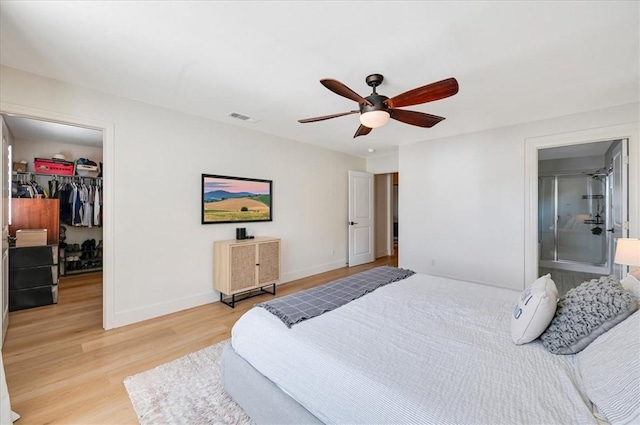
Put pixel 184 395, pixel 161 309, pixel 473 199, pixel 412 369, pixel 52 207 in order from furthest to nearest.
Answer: pixel 473 199
pixel 52 207
pixel 161 309
pixel 184 395
pixel 412 369

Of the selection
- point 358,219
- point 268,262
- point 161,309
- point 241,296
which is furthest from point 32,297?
point 358,219

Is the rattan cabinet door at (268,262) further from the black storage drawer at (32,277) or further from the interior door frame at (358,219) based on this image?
the black storage drawer at (32,277)

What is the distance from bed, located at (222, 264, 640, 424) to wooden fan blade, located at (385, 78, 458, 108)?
153 centimetres

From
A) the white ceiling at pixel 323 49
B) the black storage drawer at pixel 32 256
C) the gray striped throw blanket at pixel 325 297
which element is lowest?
the gray striped throw blanket at pixel 325 297

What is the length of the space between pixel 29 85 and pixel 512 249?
5743 mm

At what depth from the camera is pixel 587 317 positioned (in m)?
1.32

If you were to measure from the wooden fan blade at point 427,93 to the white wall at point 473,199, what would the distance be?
101 inches

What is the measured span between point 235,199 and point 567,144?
14.6 ft

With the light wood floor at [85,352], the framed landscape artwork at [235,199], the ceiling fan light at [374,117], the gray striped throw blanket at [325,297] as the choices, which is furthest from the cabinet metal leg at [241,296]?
the ceiling fan light at [374,117]

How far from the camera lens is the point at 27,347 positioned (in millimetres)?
2518

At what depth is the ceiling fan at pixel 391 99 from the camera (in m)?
1.95

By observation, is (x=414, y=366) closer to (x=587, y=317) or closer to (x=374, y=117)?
(x=587, y=317)

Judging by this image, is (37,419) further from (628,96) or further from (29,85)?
(628,96)

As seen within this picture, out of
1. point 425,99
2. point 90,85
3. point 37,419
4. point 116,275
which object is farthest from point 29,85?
point 425,99
